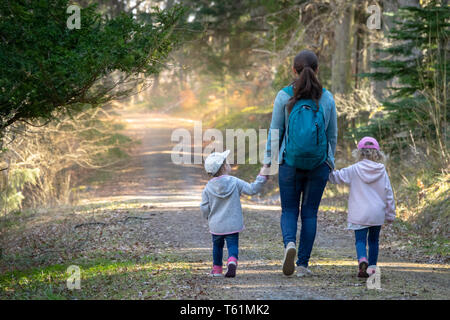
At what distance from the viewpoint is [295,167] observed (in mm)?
5199

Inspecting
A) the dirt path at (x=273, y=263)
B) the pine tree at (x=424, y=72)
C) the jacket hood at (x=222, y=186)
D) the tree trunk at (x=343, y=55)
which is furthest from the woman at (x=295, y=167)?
the tree trunk at (x=343, y=55)

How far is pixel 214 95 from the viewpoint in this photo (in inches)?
1949

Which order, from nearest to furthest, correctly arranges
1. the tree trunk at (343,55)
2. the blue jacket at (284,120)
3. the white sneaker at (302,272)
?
the blue jacket at (284,120), the white sneaker at (302,272), the tree trunk at (343,55)

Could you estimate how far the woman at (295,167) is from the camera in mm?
5172

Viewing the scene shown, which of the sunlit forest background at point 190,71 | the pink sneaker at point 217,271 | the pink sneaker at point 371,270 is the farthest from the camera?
the sunlit forest background at point 190,71

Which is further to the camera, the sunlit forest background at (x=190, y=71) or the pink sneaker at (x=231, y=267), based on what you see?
the sunlit forest background at (x=190, y=71)

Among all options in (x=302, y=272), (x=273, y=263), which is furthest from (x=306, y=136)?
(x=273, y=263)

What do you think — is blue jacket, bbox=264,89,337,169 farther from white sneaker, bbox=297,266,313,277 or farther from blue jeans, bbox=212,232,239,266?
white sneaker, bbox=297,266,313,277

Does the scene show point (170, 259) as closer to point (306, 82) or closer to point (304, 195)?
point (304, 195)

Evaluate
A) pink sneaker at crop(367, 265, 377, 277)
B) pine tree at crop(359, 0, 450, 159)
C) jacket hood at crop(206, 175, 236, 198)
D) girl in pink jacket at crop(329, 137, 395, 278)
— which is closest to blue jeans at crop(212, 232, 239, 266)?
jacket hood at crop(206, 175, 236, 198)

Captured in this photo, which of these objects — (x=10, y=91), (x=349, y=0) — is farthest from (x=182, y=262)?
(x=349, y=0)

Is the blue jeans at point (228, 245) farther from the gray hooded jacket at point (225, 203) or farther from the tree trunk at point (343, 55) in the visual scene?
the tree trunk at point (343, 55)
